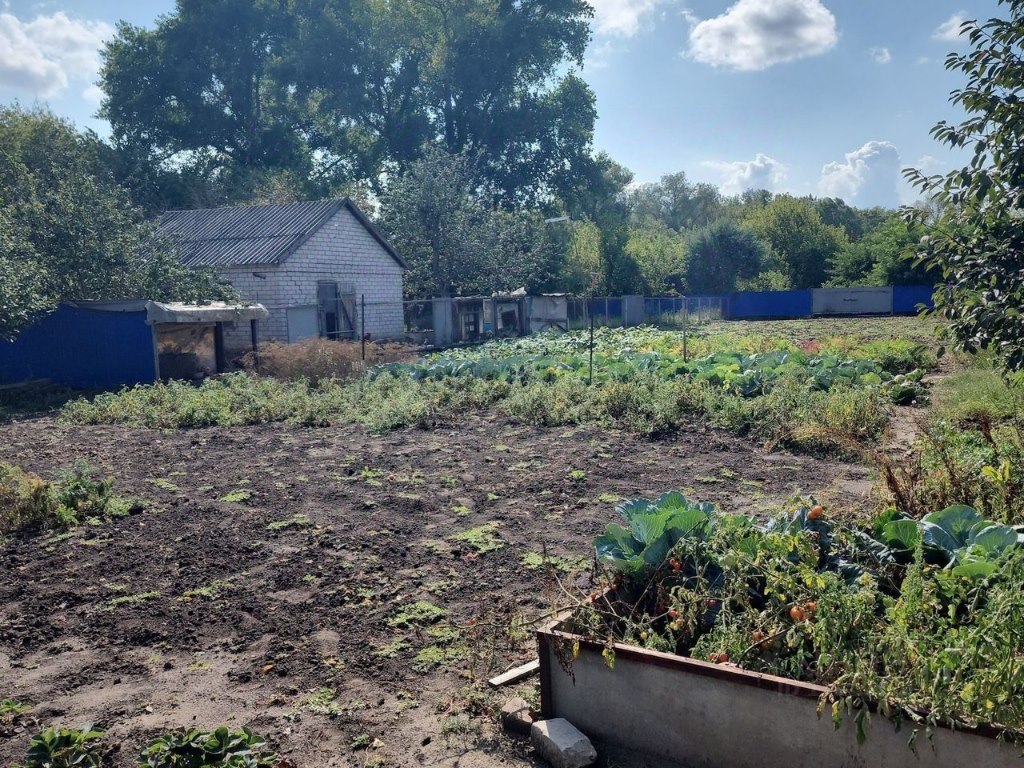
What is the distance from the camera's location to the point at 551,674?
355 cm

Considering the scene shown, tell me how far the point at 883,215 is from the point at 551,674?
77450 millimetres

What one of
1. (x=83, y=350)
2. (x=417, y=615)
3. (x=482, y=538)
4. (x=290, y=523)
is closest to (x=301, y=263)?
(x=83, y=350)

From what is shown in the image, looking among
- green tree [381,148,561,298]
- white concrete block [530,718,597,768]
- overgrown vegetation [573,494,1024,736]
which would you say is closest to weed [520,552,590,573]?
overgrown vegetation [573,494,1024,736]

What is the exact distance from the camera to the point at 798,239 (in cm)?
4994

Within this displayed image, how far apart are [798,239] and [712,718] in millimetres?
51029

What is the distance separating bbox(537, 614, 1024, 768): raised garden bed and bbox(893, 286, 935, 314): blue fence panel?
41.8m

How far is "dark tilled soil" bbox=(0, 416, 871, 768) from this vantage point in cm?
378

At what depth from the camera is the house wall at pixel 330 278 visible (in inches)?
837

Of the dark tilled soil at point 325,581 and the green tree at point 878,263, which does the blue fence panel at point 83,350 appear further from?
the green tree at point 878,263

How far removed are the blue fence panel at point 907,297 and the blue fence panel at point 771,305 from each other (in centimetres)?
416

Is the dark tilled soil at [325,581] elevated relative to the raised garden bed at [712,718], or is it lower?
lower

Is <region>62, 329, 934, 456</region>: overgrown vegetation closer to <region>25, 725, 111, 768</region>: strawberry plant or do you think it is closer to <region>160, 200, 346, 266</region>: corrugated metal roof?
<region>160, 200, 346, 266</region>: corrugated metal roof

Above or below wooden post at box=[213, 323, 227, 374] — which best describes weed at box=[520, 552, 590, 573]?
below

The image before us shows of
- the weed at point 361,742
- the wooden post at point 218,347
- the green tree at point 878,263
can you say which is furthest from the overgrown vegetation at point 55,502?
the green tree at point 878,263
